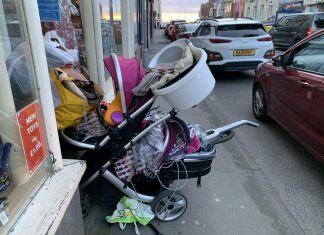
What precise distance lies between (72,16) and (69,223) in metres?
3.01

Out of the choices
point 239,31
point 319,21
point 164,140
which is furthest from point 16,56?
point 319,21

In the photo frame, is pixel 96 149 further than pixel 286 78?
No

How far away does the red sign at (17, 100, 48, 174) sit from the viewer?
1.63 m

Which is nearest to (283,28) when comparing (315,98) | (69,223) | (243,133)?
(243,133)

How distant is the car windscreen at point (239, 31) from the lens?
795 centimetres

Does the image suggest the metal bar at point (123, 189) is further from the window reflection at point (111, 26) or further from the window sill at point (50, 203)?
the window reflection at point (111, 26)

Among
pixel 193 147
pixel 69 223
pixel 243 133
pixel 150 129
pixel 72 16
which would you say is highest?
pixel 72 16

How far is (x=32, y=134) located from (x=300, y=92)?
9.98 ft

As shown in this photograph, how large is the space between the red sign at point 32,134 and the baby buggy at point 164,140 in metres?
0.51

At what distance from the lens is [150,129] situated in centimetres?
236

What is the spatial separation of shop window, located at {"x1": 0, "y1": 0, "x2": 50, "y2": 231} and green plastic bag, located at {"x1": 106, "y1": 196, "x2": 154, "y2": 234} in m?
0.94

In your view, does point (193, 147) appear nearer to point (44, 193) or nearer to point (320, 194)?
point (44, 193)

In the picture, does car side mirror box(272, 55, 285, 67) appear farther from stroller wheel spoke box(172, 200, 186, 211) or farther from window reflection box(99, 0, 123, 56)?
window reflection box(99, 0, 123, 56)

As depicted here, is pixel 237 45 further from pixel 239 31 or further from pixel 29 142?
pixel 29 142
